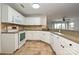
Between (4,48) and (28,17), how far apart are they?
3853 millimetres

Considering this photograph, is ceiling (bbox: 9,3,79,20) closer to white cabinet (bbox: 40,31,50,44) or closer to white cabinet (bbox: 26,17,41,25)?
white cabinet (bbox: 40,31,50,44)

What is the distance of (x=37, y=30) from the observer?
6391 mm

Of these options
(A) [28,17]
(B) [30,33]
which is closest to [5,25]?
(B) [30,33]

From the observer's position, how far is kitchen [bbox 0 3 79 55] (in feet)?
7.94

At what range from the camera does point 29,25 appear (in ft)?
22.2

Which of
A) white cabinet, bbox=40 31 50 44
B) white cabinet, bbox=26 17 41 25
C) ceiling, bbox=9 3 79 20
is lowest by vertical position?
white cabinet, bbox=40 31 50 44

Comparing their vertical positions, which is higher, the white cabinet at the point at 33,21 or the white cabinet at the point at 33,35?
the white cabinet at the point at 33,21

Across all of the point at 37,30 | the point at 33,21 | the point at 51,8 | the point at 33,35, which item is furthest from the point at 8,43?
the point at 33,21

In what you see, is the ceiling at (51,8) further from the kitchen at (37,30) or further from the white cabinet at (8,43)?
the white cabinet at (8,43)

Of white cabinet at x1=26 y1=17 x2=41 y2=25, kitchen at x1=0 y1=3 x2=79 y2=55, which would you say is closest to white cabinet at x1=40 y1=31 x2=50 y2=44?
kitchen at x1=0 y1=3 x2=79 y2=55

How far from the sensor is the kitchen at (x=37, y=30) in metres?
2.42

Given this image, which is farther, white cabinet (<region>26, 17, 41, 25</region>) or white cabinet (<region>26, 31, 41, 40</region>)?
white cabinet (<region>26, 17, 41, 25</region>)

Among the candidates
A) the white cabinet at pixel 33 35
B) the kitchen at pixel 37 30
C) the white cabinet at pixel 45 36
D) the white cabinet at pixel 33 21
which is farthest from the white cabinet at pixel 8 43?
the white cabinet at pixel 33 21
